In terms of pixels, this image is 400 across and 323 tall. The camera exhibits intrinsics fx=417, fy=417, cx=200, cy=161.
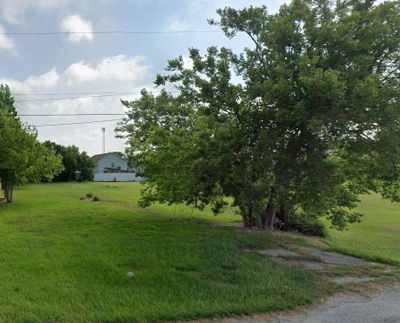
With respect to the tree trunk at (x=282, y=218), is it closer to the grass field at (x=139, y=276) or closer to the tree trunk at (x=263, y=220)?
the tree trunk at (x=263, y=220)

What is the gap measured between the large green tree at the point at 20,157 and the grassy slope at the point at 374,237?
50.0 feet

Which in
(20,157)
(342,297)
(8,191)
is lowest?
(342,297)

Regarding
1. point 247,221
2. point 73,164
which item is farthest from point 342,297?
point 73,164

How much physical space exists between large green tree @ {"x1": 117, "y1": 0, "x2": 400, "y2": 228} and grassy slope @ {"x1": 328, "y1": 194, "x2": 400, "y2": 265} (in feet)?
8.06

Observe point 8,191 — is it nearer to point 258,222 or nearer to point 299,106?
point 258,222

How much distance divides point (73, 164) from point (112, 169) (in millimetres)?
19140

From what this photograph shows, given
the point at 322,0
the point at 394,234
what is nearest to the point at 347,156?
the point at 322,0

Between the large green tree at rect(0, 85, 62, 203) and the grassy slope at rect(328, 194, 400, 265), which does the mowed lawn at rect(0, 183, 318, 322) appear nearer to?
the grassy slope at rect(328, 194, 400, 265)

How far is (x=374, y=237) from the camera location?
63.9 ft

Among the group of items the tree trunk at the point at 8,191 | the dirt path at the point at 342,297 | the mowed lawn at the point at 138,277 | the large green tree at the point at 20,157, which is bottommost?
the dirt path at the point at 342,297

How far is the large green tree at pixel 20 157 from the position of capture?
814 inches

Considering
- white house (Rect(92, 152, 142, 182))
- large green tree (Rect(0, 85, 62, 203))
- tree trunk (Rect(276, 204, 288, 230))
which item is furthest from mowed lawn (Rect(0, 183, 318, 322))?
white house (Rect(92, 152, 142, 182))

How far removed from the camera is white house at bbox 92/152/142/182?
70.4 m

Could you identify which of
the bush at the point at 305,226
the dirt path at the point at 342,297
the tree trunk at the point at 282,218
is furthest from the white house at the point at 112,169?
the dirt path at the point at 342,297
